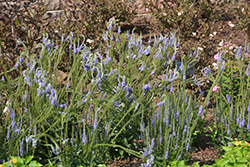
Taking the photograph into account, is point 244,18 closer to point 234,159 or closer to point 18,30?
point 234,159

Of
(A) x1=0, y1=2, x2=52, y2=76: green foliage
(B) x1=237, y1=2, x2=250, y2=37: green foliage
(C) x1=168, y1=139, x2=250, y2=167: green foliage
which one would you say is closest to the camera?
(C) x1=168, y1=139, x2=250, y2=167: green foliage

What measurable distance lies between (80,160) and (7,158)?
64 centimetres

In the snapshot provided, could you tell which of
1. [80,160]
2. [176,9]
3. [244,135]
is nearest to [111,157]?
[80,160]

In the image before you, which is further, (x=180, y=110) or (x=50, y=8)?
(x=50, y=8)

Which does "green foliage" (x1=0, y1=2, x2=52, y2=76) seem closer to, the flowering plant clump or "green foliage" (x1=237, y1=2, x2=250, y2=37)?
the flowering plant clump

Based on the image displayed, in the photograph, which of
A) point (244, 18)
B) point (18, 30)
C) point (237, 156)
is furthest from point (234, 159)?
point (244, 18)

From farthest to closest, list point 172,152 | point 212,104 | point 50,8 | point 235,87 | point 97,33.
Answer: point 50,8, point 97,33, point 212,104, point 235,87, point 172,152

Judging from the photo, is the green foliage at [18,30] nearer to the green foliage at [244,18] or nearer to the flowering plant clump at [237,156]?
the flowering plant clump at [237,156]

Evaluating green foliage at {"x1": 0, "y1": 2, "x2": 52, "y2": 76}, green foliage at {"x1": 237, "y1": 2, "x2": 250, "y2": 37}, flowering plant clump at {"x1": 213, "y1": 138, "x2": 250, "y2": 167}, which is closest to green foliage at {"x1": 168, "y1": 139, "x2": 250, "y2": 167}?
flowering plant clump at {"x1": 213, "y1": 138, "x2": 250, "y2": 167}

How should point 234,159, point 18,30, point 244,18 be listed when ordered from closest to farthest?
point 234,159 → point 18,30 → point 244,18

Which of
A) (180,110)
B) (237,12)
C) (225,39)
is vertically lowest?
(180,110)

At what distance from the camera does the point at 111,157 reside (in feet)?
10.2

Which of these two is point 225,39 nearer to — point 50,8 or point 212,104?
point 212,104

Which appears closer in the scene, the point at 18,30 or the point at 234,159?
the point at 234,159
